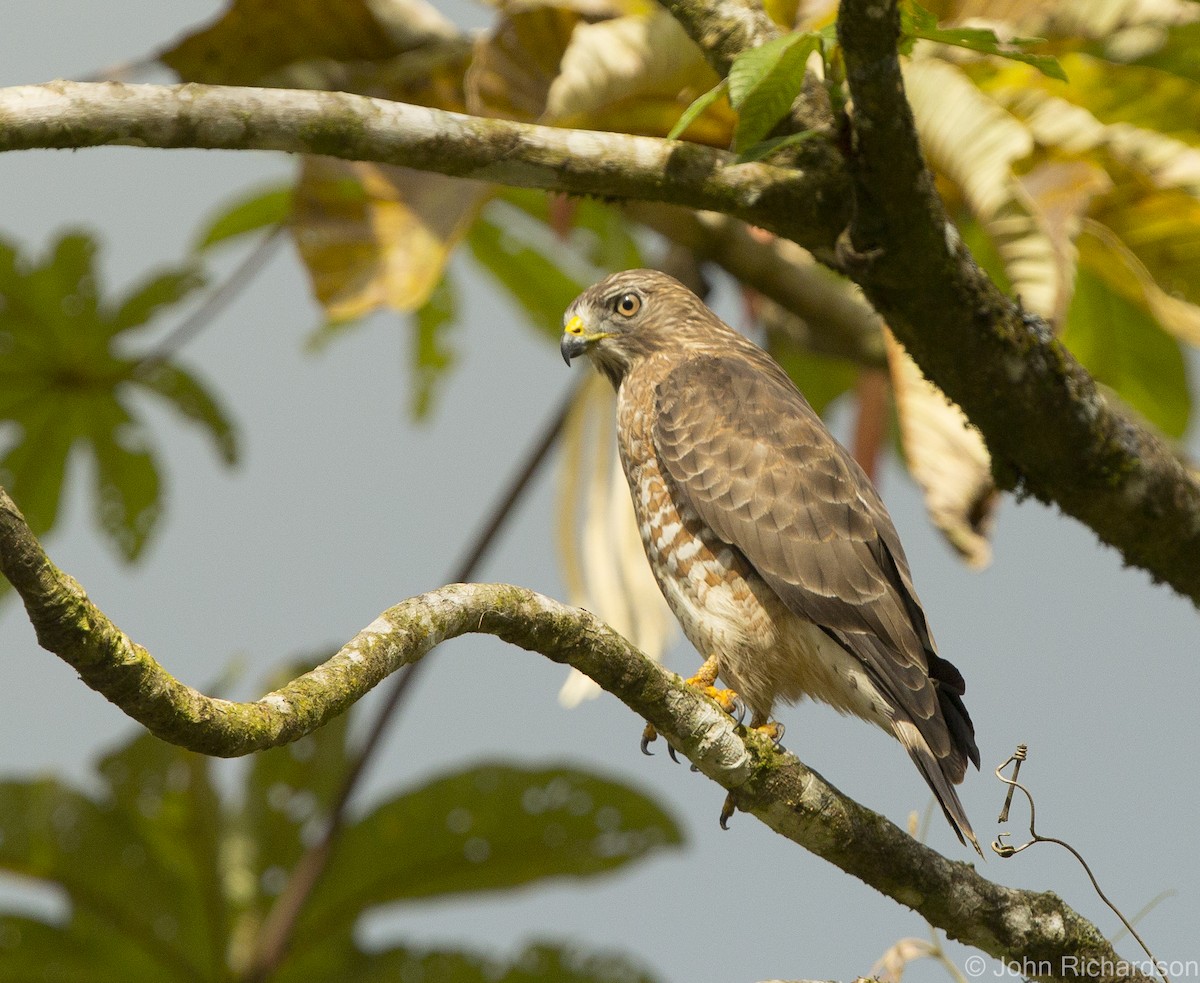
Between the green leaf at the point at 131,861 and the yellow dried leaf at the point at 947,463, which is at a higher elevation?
the yellow dried leaf at the point at 947,463

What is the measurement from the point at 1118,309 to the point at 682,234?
2.04 metres

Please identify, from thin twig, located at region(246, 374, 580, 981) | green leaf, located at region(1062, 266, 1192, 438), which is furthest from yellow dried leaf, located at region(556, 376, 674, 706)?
green leaf, located at region(1062, 266, 1192, 438)

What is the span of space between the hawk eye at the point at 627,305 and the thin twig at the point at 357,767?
40 cm

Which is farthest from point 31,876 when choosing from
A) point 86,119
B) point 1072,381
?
point 1072,381

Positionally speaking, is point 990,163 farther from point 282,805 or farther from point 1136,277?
point 282,805

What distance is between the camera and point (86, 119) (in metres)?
3.09

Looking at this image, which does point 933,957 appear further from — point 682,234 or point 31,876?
point 31,876

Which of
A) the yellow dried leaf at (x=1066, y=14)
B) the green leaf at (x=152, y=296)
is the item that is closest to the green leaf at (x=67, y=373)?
the green leaf at (x=152, y=296)

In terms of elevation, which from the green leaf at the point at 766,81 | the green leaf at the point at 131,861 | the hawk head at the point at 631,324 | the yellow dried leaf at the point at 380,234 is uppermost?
the hawk head at the point at 631,324

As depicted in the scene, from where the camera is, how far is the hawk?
3990mm

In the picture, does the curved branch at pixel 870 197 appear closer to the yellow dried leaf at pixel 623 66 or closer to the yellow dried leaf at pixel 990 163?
the yellow dried leaf at pixel 990 163

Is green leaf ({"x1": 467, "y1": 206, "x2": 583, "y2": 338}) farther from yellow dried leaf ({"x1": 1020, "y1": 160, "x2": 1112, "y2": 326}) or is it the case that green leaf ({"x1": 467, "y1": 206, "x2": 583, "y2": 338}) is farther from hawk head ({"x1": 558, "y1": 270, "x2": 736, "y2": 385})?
yellow dried leaf ({"x1": 1020, "y1": 160, "x2": 1112, "y2": 326})

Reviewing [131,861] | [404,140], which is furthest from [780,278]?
[131,861]

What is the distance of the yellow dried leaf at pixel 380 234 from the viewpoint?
4988mm
